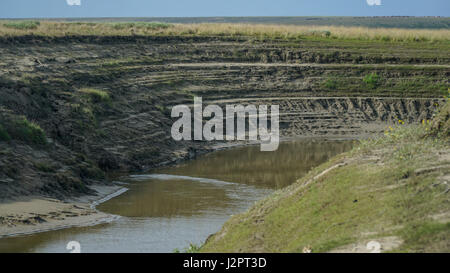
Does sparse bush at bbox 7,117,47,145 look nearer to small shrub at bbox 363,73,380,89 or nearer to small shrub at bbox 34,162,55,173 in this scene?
small shrub at bbox 34,162,55,173

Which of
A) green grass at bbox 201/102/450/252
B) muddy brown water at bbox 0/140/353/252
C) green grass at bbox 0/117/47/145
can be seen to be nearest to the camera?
green grass at bbox 201/102/450/252

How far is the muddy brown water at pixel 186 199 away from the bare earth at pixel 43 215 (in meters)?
0.38

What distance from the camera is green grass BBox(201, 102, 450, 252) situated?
9867 mm

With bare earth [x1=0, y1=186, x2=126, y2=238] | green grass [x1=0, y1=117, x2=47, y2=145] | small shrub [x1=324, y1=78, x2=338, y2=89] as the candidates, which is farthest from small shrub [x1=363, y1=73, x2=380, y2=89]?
bare earth [x1=0, y1=186, x2=126, y2=238]

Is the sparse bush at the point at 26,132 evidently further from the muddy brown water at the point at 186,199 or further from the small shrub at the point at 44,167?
the muddy brown water at the point at 186,199

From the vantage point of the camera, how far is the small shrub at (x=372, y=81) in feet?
127

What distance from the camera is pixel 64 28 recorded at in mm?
39906

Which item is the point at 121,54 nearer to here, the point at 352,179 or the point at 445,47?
the point at 445,47

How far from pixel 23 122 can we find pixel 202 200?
269 inches

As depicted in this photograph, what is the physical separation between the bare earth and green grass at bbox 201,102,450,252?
18.0 ft

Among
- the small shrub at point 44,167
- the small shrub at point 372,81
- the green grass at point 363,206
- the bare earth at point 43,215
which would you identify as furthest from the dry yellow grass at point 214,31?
the green grass at point 363,206

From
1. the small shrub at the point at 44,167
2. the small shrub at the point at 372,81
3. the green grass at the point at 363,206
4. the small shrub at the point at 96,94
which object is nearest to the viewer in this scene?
the green grass at the point at 363,206

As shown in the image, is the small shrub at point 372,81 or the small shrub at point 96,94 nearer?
the small shrub at point 96,94
